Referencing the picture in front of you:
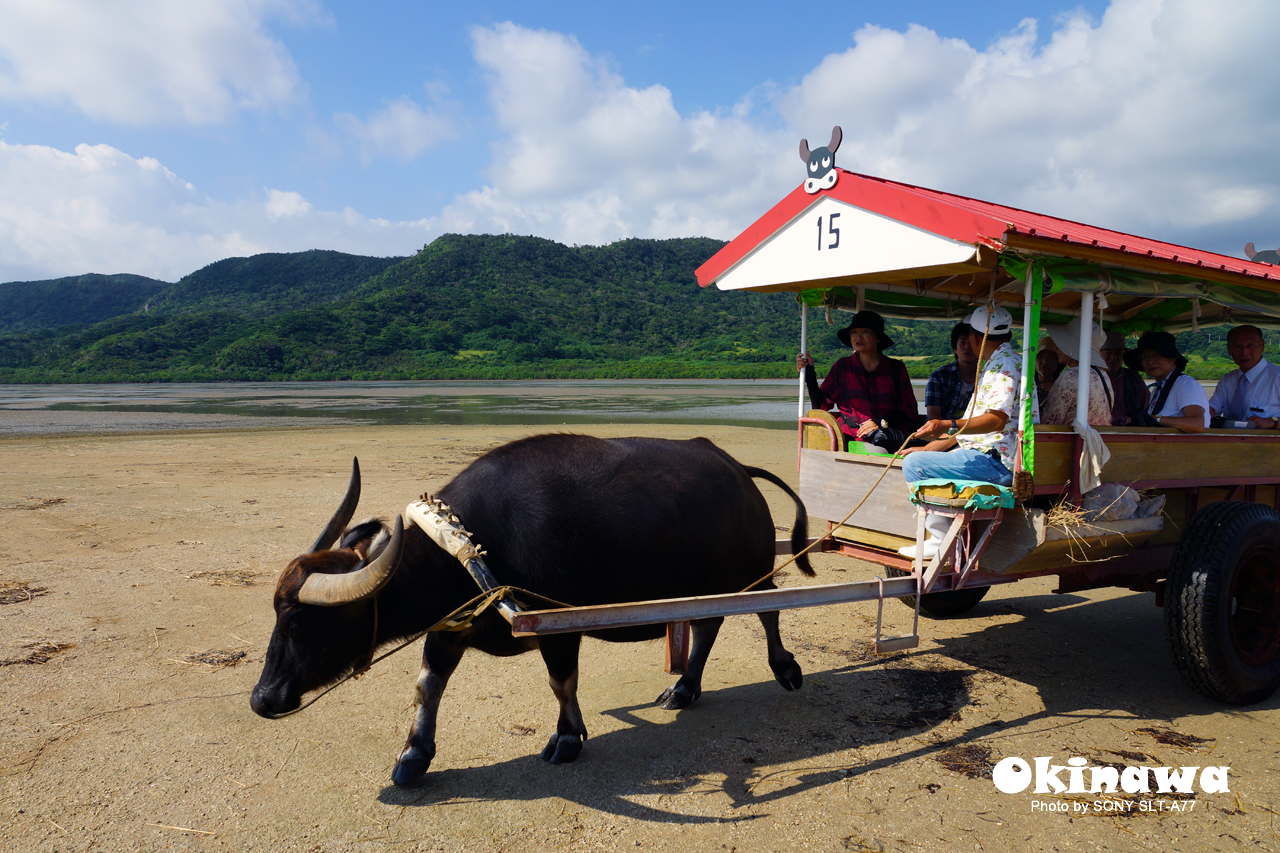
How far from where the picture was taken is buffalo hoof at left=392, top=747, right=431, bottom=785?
121 inches

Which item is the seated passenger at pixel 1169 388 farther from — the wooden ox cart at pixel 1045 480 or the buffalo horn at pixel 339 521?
the buffalo horn at pixel 339 521

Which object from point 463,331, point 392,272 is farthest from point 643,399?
point 392,272

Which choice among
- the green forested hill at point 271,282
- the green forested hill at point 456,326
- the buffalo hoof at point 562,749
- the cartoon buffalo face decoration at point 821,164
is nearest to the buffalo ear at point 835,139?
the cartoon buffalo face decoration at point 821,164

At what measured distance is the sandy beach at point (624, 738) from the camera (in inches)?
109

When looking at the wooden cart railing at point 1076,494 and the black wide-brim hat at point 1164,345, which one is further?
the black wide-brim hat at point 1164,345

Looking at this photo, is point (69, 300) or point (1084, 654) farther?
point (69, 300)

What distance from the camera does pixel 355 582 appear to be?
107 inches

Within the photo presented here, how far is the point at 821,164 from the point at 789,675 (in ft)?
8.96

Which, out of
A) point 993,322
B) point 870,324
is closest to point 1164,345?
point 993,322

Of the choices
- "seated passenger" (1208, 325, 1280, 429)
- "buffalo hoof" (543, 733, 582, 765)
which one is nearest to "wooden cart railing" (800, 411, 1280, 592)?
"seated passenger" (1208, 325, 1280, 429)

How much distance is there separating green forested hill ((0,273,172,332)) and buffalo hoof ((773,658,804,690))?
149934mm

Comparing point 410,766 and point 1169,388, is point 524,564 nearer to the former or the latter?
point 410,766

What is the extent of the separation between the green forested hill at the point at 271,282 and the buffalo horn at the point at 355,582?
118m

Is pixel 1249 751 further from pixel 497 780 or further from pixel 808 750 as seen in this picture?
pixel 497 780
